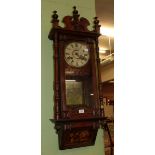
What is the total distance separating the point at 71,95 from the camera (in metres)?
2.01

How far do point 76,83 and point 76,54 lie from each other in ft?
0.89

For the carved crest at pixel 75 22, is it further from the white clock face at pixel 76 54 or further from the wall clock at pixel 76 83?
the white clock face at pixel 76 54

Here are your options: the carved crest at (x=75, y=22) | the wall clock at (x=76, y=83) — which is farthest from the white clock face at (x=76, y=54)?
the carved crest at (x=75, y=22)

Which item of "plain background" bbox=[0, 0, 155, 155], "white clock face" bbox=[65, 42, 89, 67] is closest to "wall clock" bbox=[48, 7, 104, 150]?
"white clock face" bbox=[65, 42, 89, 67]
